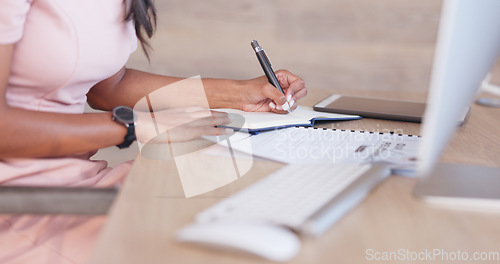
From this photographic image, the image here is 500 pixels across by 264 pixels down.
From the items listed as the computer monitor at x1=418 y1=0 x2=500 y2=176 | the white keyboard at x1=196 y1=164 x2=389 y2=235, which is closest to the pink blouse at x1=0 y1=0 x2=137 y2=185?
the white keyboard at x1=196 y1=164 x2=389 y2=235

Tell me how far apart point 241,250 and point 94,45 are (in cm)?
66

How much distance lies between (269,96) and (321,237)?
24.7 inches

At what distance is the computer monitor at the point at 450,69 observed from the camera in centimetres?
51

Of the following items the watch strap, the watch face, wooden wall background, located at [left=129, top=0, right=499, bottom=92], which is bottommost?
wooden wall background, located at [left=129, top=0, right=499, bottom=92]

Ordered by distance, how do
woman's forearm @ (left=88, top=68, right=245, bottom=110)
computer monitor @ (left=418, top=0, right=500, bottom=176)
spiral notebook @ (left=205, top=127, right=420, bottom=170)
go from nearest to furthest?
1. computer monitor @ (left=418, top=0, right=500, bottom=176)
2. spiral notebook @ (left=205, top=127, right=420, bottom=170)
3. woman's forearm @ (left=88, top=68, right=245, bottom=110)

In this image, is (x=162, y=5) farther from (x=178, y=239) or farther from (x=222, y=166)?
(x=178, y=239)

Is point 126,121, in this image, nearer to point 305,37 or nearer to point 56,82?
point 56,82

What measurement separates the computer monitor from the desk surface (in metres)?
0.09

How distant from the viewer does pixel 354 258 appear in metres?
0.54

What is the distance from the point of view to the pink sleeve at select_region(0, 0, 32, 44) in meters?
0.84

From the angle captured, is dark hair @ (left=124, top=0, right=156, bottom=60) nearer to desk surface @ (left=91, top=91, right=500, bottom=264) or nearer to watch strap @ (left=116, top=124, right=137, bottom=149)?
watch strap @ (left=116, top=124, right=137, bottom=149)

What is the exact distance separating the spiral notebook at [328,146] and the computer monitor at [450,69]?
18 cm

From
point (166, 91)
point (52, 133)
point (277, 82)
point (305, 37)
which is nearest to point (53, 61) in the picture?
point (52, 133)

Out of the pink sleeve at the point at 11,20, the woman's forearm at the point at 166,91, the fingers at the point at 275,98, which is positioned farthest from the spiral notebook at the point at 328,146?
the pink sleeve at the point at 11,20
